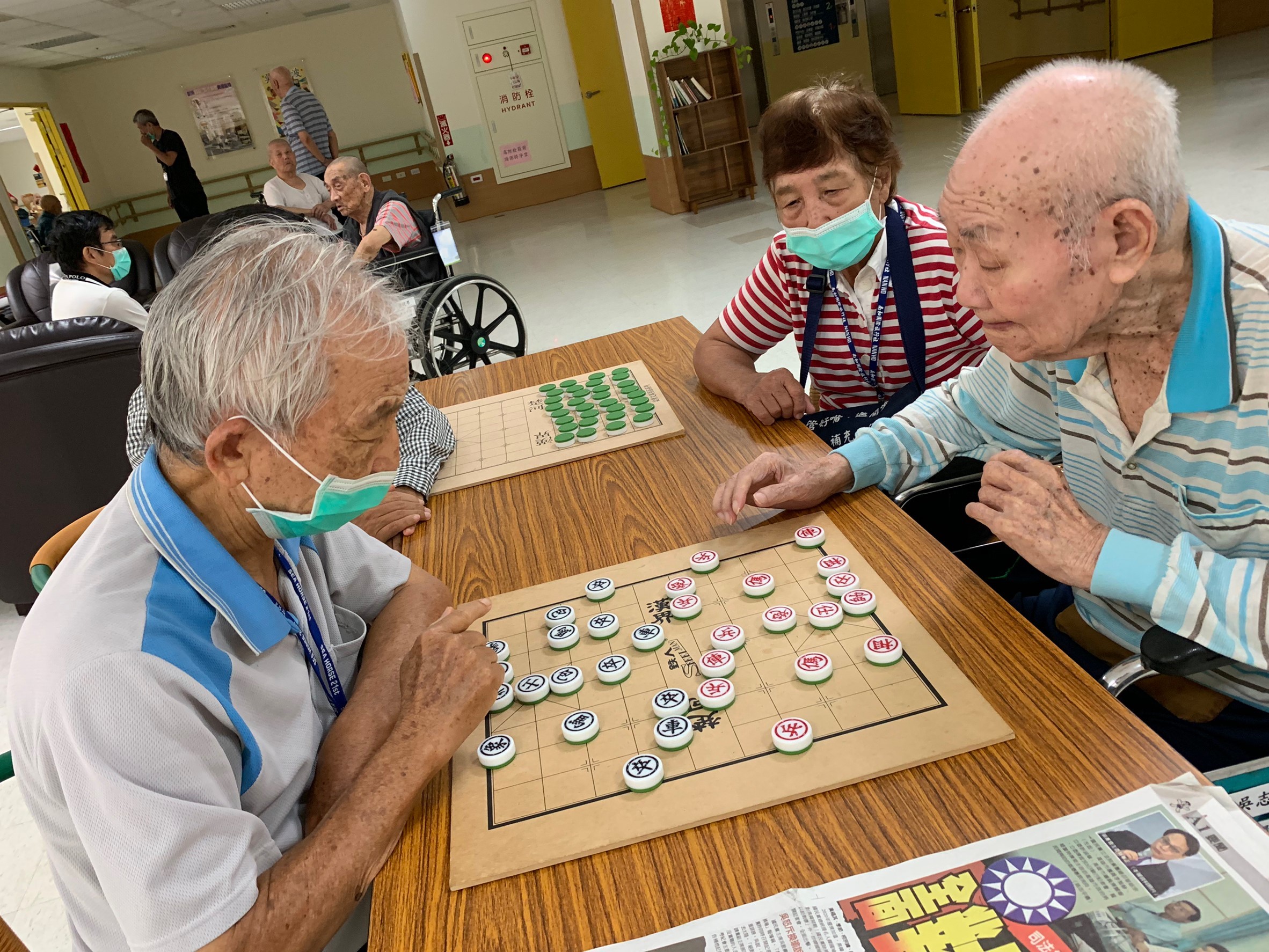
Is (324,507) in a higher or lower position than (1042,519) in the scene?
higher

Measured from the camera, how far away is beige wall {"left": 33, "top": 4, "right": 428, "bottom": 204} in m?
12.9

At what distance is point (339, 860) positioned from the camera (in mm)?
848

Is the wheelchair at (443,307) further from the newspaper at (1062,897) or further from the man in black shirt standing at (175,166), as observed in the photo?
the man in black shirt standing at (175,166)

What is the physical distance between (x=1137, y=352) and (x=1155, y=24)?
38.9 feet

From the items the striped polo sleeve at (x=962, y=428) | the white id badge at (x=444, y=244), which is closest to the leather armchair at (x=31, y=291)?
the white id badge at (x=444, y=244)

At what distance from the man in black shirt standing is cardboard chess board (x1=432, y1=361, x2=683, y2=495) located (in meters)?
8.52

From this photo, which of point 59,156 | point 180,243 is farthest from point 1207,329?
point 59,156

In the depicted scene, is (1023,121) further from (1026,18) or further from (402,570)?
(1026,18)

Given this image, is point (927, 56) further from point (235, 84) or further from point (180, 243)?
point (235, 84)

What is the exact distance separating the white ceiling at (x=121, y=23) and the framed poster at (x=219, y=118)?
64cm

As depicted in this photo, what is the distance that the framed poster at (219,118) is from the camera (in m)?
13.0

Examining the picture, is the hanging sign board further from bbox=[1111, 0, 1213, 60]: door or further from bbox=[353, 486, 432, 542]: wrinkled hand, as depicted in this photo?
bbox=[353, 486, 432, 542]: wrinkled hand

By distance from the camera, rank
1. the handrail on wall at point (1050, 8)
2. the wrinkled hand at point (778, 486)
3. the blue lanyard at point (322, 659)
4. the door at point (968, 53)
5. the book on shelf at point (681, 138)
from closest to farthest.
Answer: the blue lanyard at point (322, 659) < the wrinkled hand at point (778, 486) < the book on shelf at point (681, 138) < the door at point (968, 53) < the handrail on wall at point (1050, 8)

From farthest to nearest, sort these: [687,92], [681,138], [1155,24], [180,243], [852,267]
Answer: [1155,24] → [681,138] → [687,92] → [180,243] → [852,267]
